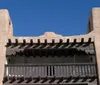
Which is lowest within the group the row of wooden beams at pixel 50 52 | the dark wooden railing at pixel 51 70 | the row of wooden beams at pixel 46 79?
the row of wooden beams at pixel 46 79

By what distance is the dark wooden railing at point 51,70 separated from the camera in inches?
736

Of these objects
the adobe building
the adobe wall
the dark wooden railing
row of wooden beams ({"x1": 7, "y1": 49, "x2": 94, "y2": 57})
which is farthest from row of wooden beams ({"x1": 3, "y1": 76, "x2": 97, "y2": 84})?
row of wooden beams ({"x1": 7, "y1": 49, "x2": 94, "y2": 57})

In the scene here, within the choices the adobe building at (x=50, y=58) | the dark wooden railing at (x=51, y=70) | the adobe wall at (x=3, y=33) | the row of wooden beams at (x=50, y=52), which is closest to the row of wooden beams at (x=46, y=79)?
the adobe building at (x=50, y=58)

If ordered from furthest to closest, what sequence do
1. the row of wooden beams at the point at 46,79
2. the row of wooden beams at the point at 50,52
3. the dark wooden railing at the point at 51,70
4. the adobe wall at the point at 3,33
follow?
the row of wooden beams at the point at 50,52
the adobe wall at the point at 3,33
the dark wooden railing at the point at 51,70
the row of wooden beams at the point at 46,79

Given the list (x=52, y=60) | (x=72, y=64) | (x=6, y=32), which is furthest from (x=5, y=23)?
(x=72, y=64)

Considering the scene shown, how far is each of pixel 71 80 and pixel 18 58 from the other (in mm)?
4144

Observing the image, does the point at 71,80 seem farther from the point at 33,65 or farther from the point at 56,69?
the point at 33,65

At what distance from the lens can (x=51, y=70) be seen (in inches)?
744

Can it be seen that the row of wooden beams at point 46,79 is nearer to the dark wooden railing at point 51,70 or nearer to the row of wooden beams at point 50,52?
the dark wooden railing at point 51,70

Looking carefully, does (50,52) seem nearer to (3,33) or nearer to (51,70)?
(51,70)

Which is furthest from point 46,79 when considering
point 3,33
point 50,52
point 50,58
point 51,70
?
point 3,33

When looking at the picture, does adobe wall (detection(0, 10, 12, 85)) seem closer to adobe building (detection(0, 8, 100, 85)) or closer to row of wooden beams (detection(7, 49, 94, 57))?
adobe building (detection(0, 8, 100, 85))

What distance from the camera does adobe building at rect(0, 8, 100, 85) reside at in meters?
18.4

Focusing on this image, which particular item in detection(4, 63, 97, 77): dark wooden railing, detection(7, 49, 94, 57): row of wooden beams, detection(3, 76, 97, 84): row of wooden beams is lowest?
detection(3, 76, 97, 84): row of wooden beams
